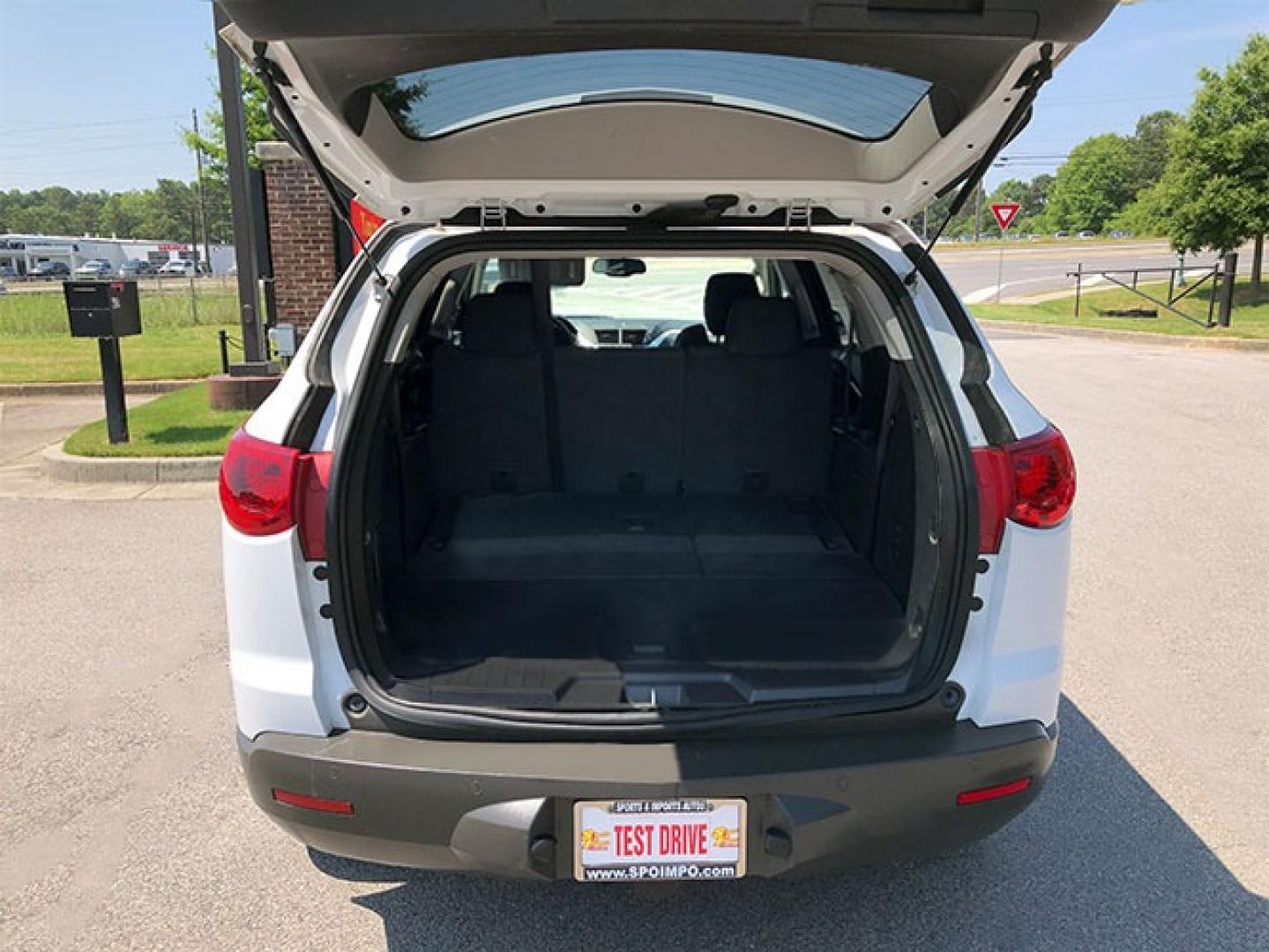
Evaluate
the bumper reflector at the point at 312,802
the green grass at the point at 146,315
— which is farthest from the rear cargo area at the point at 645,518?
the green grass at the point at 146,315

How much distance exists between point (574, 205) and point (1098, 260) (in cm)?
4694

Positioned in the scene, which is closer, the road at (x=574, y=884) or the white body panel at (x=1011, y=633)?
the white body panel at (x=1011, y=633)

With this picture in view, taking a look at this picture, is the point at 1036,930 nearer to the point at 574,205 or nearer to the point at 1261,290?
the point at 574,205

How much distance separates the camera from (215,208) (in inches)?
3189

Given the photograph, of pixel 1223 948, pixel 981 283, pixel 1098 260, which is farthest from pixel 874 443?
pixel 1098 260

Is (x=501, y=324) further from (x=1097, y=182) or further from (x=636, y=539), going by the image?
(x=1097, y=182)

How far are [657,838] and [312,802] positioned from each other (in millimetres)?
714

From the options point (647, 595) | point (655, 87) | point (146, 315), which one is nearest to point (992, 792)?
point (647, 595)

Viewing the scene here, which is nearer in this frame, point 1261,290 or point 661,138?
point 661,138

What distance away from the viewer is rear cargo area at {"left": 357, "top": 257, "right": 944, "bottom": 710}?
2424mm

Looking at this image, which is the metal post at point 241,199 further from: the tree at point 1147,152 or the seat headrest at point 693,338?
the tree at point 1147,152

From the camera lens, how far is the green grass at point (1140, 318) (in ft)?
56.6

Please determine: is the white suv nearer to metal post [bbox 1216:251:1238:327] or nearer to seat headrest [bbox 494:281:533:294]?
seat headrest [bbox 494:281:533:294]

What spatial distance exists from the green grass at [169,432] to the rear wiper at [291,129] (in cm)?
533
